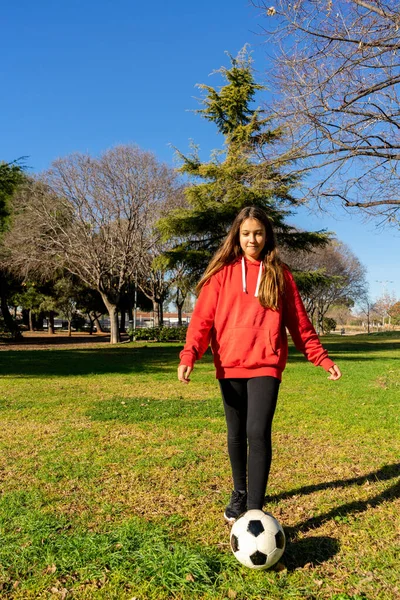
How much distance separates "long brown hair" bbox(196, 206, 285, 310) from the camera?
3189 mm

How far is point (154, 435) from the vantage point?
5840mm

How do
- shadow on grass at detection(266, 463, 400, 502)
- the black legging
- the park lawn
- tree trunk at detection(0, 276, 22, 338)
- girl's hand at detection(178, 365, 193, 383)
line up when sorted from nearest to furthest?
the park lawn, the black legging, girl's hand at detection(178, 365, 193, 383), shadow on grass at detection(266, 463, 400, 502), tree trunk at detection(0, 276, 22, 338)

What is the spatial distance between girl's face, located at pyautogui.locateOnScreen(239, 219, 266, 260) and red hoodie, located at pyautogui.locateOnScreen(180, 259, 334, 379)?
3.4 inches

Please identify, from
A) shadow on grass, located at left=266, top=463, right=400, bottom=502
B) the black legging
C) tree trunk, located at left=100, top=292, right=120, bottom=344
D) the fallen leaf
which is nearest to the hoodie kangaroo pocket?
the black legging

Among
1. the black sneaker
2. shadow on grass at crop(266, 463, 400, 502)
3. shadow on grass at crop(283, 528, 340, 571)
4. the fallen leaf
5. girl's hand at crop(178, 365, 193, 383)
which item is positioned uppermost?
girl's hand at crop(178, 365, 193, 383)

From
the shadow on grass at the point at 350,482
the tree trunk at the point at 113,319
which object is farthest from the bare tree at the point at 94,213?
the shadow on grass at the point at 350,482

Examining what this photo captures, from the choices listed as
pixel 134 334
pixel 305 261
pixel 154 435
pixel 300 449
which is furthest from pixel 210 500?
pixel 305 261

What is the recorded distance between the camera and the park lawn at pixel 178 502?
2557mm

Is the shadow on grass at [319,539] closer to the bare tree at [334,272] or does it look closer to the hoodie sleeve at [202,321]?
the hoodie sleeve at [202,321]

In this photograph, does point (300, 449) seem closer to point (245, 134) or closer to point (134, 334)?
point (245, 134)

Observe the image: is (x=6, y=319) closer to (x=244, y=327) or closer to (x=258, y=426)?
(x=244, y=327)

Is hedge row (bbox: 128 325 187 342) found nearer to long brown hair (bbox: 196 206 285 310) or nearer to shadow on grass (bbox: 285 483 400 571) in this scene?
shadow on grass (bbox: 285 483 400 571)

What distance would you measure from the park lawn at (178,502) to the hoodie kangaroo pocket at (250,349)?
1.14m

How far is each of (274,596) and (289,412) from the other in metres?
5.07
